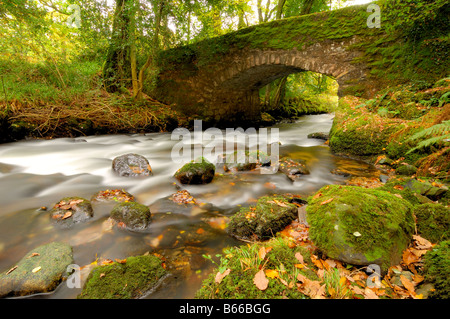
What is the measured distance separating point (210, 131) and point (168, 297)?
28.0ft

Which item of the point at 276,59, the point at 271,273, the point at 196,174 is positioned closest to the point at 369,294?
the point at 271,273

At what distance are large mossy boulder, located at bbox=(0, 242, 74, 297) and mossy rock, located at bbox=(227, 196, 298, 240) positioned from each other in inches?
61.6

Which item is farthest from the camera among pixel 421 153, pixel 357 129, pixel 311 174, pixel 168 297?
pixel 357 129

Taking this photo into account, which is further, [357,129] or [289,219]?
[357,129]

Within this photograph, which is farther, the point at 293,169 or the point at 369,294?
the point at 293,169

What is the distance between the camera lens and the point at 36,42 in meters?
6.38

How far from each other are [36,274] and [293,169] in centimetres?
394

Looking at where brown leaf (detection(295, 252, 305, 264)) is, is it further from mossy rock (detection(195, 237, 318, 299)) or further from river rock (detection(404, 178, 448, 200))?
river rock (detection(404, 178, 448, 200))

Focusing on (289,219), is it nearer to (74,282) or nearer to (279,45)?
(74,282)

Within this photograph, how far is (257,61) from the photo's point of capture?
328 inches

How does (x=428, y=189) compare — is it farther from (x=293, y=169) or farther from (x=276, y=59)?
(x=276, y=59)

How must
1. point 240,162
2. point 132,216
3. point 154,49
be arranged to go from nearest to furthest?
point 132,216 < point 240,162 < point 154,49
